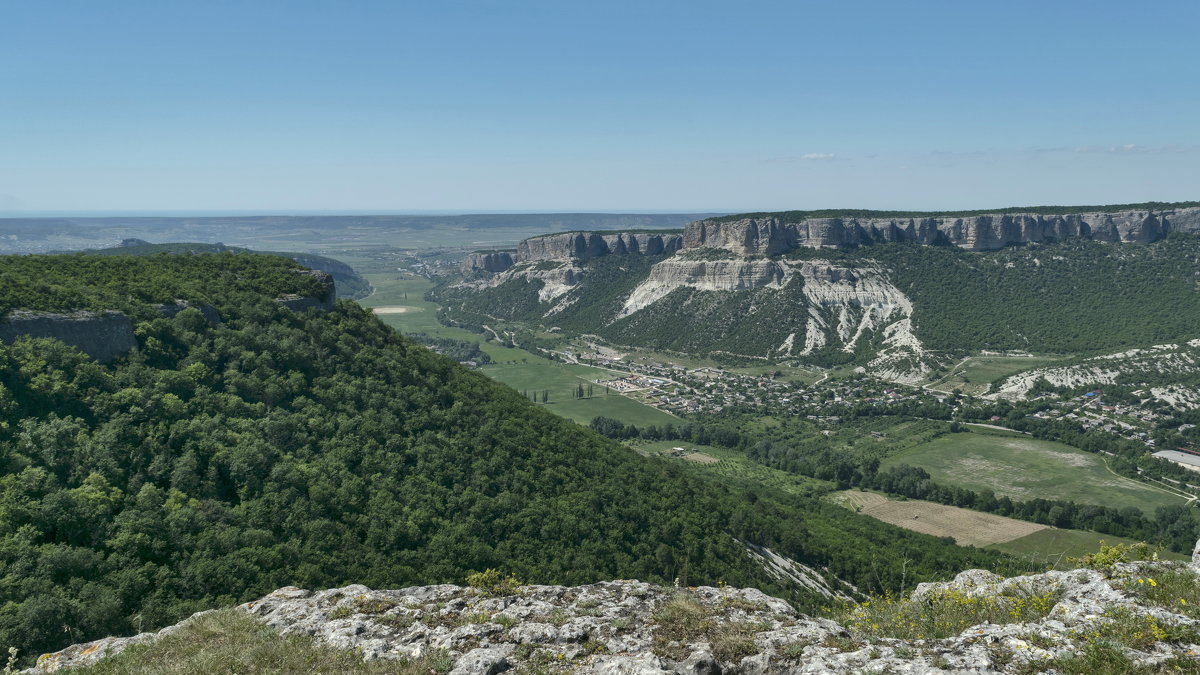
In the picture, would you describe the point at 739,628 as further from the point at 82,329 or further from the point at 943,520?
the point at 943,520

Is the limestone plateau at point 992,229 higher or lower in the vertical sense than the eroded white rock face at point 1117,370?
higher

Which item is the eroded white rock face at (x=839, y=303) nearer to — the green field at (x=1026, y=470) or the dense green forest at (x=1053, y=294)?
the dense green forest at (x=1053, y=294)

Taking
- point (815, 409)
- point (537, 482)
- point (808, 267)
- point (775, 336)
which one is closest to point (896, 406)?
point (815, 409)

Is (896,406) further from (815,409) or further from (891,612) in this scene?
(891,612)

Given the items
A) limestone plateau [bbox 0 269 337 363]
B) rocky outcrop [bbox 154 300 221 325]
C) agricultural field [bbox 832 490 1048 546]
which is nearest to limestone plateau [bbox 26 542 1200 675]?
limestone plateau [bbox 0 269 337 363]

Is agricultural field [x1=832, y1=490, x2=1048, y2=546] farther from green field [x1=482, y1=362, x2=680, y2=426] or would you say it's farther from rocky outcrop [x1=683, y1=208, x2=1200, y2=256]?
rocky outcrop [x1=683, y1=208, x2=1200, y2=256]

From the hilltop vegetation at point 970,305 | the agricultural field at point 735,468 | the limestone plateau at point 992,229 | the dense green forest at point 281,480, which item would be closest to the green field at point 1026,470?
the agricultural field at point 735,468
